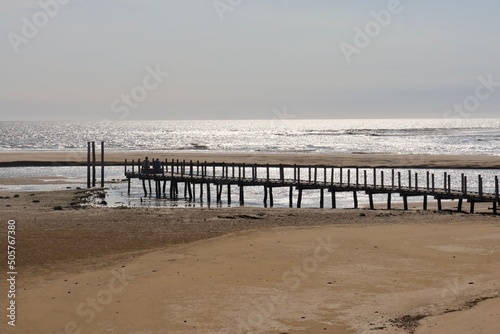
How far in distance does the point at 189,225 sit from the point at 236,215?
162 inches

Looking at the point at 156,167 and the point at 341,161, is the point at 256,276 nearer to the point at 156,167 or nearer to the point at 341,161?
the point at 156,167

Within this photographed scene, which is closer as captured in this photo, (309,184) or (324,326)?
(324,326)

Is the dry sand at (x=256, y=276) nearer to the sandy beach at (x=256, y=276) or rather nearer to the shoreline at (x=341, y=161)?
the sandy beach at (x=256, y=276)

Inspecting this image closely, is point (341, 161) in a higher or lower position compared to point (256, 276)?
higher

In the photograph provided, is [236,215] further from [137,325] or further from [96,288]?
[137,325]

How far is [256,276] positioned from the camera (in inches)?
706

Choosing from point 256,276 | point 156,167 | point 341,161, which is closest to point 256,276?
point 256,276

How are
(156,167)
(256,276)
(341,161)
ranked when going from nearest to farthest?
(256,276), (156,167), (341,161)

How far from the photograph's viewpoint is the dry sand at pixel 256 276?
14.2 meters

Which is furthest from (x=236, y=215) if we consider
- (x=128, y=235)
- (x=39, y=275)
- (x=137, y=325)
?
(x=137, y=325)

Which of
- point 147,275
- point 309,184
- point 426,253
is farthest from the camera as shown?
point 309,184

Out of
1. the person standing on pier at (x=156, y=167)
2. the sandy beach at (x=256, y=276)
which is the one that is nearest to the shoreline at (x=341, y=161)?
the person standing on pier at (x=156, y=167)

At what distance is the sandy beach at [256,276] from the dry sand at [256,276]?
0.03 meters

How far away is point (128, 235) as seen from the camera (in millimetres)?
24656
